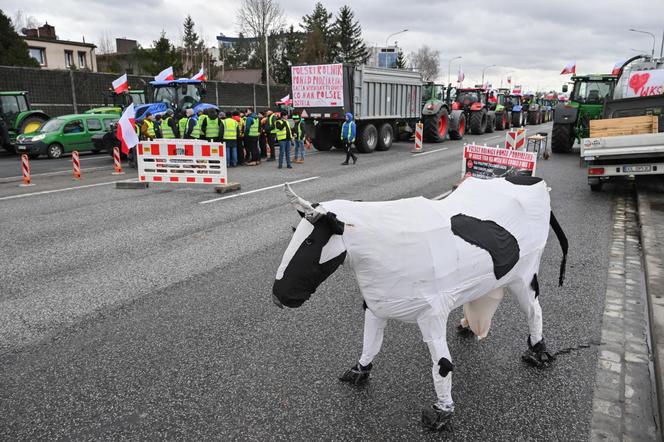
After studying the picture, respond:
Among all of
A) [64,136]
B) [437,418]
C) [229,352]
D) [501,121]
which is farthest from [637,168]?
[501,121]

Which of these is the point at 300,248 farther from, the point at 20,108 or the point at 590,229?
the point at 20,108

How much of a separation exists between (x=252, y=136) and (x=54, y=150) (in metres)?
7.88

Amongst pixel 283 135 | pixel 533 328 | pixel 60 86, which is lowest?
pixel 533 328

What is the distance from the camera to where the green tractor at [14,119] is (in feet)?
62.2

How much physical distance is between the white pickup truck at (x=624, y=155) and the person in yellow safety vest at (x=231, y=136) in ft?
31.0

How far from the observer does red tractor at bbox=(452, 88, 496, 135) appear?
91.0 ft

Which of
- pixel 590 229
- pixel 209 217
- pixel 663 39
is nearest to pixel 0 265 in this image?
pixel 209 217

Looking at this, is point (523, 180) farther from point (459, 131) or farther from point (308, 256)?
point (459, 131)

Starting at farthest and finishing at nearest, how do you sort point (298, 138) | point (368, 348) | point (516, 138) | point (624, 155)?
point (298, 138)
point (516, 138)
point (624, 155)
point (368, 348)

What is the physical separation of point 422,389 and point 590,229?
5.66 m

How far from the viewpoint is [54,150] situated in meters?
17.8

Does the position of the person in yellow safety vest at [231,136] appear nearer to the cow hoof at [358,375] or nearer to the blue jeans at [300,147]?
the blue jeans at [300,147]

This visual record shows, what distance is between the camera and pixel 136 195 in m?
10.6

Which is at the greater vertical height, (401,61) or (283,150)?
(401,61)
